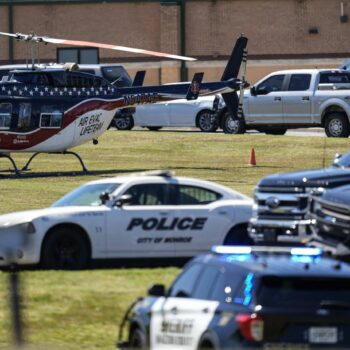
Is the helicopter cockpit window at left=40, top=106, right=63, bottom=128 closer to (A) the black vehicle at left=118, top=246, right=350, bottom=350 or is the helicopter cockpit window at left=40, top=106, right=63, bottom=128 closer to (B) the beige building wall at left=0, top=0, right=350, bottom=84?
(A) the black vehicle at left=118, top=246, right=350, bottom=350

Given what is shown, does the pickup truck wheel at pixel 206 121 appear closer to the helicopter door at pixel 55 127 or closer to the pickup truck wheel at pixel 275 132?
the pickup truck wheel at pixel 275 132

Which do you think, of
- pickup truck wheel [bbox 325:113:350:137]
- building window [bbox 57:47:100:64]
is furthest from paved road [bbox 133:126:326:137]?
building window [bbox 57:47:100:64]

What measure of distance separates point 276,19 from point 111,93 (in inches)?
1050

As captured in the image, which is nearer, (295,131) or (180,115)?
(180,115)

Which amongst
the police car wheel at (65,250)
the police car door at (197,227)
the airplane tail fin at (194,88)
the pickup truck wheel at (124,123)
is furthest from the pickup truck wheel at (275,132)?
the police car wheel at (65,250)

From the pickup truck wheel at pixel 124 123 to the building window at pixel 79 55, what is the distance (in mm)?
17925

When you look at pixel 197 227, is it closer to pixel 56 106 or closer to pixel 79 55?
pixel 56 106

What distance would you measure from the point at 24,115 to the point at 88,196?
1609cm

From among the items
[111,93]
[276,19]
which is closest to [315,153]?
[111,93]

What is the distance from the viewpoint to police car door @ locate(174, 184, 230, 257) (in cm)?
1770

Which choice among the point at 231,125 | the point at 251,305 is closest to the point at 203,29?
the point at 231,125

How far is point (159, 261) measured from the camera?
17.8 m

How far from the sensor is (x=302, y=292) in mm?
10125

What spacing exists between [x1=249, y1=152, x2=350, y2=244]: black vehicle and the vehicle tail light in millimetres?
6802
